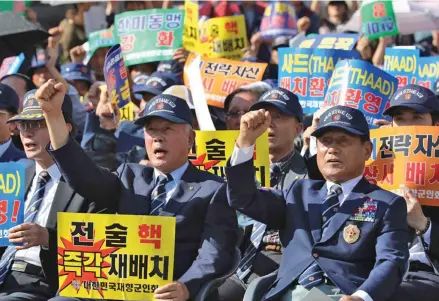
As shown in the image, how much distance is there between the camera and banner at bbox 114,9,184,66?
12125mm

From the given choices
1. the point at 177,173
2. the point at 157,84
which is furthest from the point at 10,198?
the point at 157,84

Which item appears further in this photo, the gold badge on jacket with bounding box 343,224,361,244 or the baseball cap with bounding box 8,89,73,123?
the baseball cap with bounding box 8,89,73,123

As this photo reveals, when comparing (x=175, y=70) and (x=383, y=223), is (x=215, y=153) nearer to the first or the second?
(x=383, y=223)

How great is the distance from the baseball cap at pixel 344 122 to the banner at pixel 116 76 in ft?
11.4

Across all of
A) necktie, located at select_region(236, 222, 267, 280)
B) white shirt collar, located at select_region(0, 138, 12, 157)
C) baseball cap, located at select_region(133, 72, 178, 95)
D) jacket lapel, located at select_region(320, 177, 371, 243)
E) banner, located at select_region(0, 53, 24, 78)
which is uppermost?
banner, located at select_region(0, 53, 24, 78)

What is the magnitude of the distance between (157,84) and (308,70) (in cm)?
155

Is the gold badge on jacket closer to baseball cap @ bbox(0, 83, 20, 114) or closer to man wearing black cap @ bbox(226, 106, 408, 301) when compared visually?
man wearing black cap @ bbox(226, 106, 408, 301)

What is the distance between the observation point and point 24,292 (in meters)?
7.19

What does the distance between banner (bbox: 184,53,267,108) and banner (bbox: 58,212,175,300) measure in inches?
161

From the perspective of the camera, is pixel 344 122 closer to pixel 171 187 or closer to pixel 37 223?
pixel 171 187

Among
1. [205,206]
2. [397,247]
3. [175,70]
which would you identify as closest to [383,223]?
[397,247]

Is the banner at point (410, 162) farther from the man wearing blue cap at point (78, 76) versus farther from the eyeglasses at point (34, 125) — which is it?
the man wearing blue cap at point (78, 76)

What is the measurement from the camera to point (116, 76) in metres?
9.99

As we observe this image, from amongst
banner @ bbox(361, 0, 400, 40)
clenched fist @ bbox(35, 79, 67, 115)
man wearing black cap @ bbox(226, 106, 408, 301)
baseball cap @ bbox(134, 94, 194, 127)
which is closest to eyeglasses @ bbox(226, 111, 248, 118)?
baseball cap @ bbox(134, 94, 194, 127)
